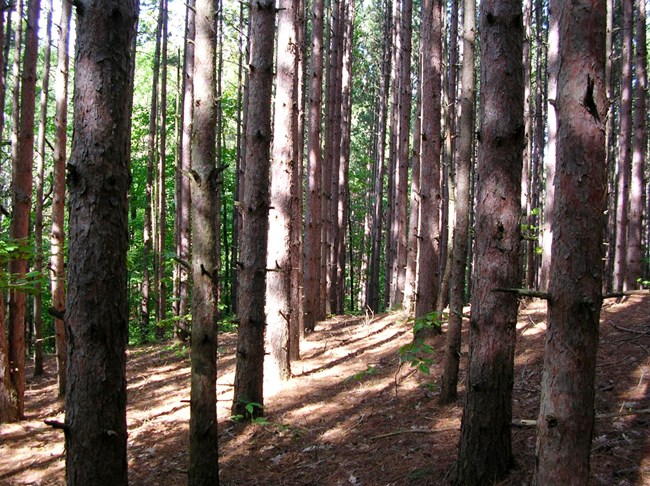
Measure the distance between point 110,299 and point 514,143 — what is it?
321cm

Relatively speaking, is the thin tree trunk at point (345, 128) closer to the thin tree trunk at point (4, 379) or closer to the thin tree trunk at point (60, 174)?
the thin tree trunk at point (60, 174)

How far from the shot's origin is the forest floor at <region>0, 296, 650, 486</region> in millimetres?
4930

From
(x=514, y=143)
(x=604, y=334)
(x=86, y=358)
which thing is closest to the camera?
(x=86, y=358)

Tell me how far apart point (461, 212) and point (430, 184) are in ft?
12.8

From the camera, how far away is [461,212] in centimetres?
627

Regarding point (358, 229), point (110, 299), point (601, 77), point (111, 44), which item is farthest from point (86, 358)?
point (358, 229)

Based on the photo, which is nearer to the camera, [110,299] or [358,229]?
[110,299]

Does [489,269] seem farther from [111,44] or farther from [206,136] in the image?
[111,44]

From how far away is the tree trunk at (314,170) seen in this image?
12.3 meters

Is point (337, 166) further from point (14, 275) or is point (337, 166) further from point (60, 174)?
point (14, 275)

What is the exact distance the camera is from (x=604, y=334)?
852 centimetres

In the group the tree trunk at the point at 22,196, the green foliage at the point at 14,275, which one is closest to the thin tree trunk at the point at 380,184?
the tree trunk at the point at 22,196

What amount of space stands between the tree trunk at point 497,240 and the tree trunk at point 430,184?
5.32m

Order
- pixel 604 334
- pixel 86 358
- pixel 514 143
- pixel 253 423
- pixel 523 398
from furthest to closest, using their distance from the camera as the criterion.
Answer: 1. pixel 604 334
2. pixel 253 423
3. pixel 523 398
4. pixel 514 143
5. pixel 86 358
